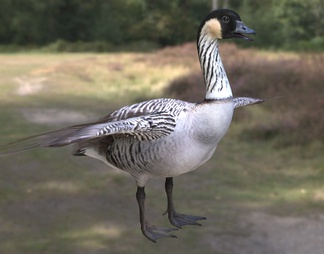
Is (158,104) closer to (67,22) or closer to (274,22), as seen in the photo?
(274,22)

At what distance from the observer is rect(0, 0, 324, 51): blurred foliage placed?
5588cm

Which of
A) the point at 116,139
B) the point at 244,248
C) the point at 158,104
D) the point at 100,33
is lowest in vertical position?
the point at 244,248

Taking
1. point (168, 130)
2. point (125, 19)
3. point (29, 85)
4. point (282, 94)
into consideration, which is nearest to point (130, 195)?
point (282, 94)

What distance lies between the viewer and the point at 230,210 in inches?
457

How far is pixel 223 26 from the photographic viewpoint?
5.82 ft

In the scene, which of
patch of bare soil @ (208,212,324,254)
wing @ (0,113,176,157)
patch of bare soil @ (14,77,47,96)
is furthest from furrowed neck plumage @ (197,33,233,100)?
patch of bare soil @ (14,77,47,96)

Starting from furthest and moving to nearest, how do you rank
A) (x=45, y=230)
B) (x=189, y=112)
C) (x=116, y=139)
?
(x=45, y=230)
(x=116, y=139)
(x=189, y=112)

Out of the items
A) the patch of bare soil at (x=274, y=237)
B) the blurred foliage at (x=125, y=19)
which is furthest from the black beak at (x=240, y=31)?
the blurred foliage at (x=125, y=19)

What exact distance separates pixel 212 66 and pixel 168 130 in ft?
0.99

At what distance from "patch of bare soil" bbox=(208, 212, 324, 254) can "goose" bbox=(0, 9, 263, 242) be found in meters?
7.71

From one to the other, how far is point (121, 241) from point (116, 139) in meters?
8.00

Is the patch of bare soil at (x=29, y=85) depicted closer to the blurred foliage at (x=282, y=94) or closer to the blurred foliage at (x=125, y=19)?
the blurred foliage at (x=282, y=94)

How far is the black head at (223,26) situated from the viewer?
1.75 meters

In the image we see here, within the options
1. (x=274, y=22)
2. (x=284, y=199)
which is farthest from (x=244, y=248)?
(x=274, y=22)
